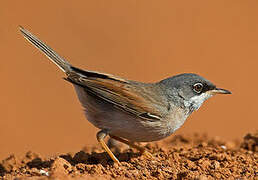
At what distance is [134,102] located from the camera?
7617mm

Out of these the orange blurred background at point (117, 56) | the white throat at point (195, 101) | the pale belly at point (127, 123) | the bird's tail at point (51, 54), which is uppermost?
the orange blurred background at point (117, 56)

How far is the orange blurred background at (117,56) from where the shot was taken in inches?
614

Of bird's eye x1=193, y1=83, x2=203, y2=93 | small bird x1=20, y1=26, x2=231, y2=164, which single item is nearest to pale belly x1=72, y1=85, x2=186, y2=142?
small bird x1=20, y1=26, x2=231, y2=164

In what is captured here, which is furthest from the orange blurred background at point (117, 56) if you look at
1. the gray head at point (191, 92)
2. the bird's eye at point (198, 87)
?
the bird's eye at point (198, 87)

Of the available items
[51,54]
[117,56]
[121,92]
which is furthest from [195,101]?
[117,56]

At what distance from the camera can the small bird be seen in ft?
24.3

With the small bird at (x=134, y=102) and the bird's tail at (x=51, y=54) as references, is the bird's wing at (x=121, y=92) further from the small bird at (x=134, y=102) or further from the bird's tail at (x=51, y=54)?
the bird's tail at (x=51, y=54)

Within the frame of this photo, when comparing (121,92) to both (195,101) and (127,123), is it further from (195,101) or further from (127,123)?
(195,101)

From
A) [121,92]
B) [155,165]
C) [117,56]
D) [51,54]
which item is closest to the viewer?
[155,165]

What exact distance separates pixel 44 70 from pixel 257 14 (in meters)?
13.0

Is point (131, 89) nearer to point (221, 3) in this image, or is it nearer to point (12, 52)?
point (12, 52)

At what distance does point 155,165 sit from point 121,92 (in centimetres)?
157

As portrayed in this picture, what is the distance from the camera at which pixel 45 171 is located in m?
6.50

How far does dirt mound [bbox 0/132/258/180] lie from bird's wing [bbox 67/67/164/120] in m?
0.92
